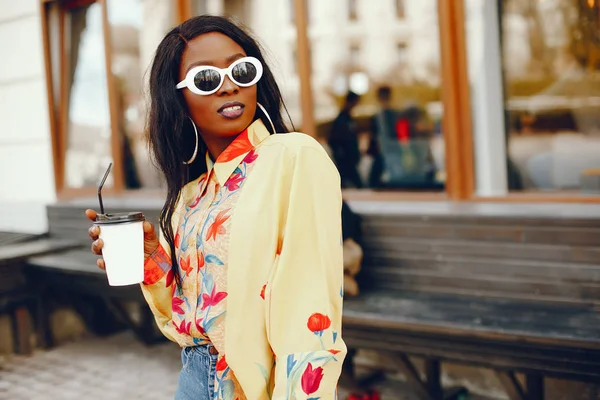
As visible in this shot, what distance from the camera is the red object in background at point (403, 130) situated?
307 inches

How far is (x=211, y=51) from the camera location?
174cm

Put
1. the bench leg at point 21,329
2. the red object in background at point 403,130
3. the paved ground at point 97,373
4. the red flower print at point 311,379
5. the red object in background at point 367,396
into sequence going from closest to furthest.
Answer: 1. the red flower print at point 311,379
2. the red object in background at point 367,396
3. the paved ground at point 97,373
4. the bench leg at point 21,329
5. the red object in background at point 403,130

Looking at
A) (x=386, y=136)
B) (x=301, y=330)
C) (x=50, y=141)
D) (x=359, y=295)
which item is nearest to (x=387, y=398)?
(x=359, y=295)

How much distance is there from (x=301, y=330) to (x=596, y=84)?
656cm

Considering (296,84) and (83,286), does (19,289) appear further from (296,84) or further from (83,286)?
(296,84)

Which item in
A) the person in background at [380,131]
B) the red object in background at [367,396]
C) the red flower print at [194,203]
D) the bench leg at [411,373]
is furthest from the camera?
the person in background at [380,131]

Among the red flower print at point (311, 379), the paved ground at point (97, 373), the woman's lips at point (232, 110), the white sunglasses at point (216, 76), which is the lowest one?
the paved ground at point (97, 373)

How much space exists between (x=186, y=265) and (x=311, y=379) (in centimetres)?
50

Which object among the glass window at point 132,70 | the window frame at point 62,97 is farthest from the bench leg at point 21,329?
the glass window at point 132,70

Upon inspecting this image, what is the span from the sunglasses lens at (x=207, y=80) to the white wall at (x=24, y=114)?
20.3ft

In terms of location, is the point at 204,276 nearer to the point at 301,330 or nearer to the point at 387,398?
the point at 301,330

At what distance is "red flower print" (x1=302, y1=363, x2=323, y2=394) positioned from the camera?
1.47 metres

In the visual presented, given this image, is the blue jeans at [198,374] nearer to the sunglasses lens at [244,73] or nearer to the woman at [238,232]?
the woman at [238,232]

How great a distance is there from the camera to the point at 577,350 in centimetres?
327
